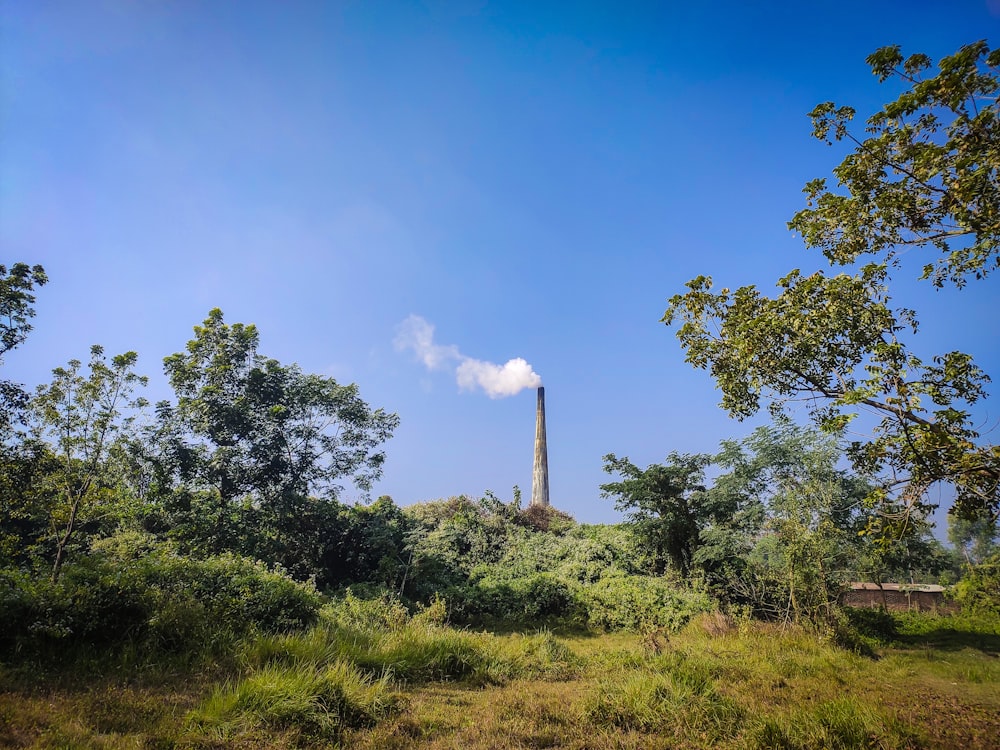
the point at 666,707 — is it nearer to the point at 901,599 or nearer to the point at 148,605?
the point at 148,605


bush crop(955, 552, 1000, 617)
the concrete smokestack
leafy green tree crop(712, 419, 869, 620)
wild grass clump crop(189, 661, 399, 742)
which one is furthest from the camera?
the concrete smokestack

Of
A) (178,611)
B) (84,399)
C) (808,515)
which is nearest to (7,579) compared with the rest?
(178,611)

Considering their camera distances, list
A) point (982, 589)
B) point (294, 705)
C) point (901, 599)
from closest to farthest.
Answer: point (294, 705)
point (982, 589)
point (901, 599)

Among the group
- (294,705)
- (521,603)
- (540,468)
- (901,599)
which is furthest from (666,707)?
(540,468)

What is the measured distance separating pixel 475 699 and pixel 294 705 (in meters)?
2.55

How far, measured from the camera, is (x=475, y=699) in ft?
21.0

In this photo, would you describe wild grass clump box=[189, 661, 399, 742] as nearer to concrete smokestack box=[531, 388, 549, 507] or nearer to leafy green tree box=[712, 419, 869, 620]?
leafy green tree box=[712, 419, 869, 620]

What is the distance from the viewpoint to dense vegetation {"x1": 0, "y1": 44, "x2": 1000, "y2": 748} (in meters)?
5.14

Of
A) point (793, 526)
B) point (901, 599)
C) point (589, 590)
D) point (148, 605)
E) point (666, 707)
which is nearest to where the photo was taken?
point (666, 707)

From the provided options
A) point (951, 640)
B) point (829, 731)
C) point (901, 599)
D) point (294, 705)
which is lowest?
point (901, 599)

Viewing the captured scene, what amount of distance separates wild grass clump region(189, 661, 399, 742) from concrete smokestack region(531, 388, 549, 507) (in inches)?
1160

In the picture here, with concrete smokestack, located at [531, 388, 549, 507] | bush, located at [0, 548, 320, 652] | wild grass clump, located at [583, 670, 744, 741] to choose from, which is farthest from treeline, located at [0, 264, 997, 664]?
concrete smokestack, located at [531, 388, 549, 507]

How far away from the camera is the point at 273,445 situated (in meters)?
18.0

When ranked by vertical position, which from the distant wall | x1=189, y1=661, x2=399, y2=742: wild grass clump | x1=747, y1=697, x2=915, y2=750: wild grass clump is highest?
x1=189, y1=661, x2=399, y2=742: wild grass clump
